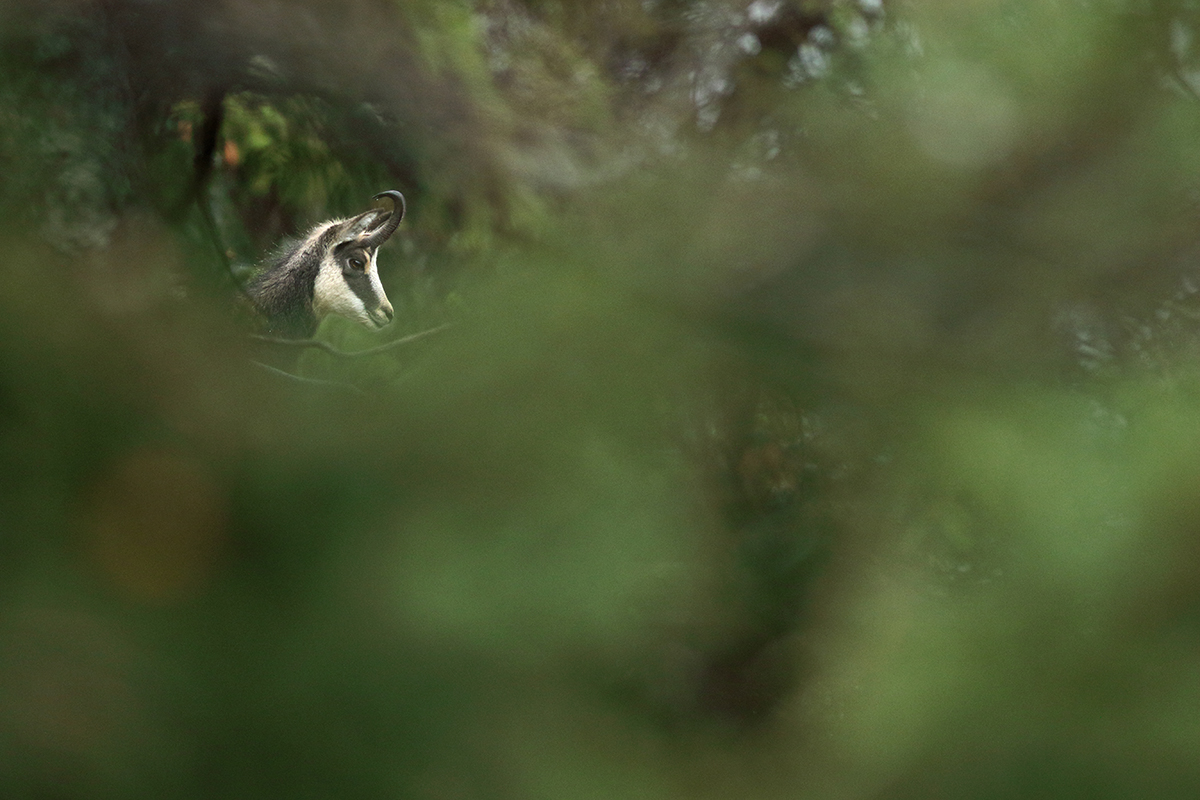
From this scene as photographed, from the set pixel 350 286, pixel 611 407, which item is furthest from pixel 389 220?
pixel 611 407

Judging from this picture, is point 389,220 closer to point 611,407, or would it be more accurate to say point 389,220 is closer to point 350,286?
point 350,286

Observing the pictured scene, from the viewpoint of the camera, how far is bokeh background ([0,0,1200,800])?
1.47 feet

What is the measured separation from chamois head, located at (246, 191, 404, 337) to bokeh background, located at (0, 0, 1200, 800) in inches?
0.6

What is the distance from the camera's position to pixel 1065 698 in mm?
578

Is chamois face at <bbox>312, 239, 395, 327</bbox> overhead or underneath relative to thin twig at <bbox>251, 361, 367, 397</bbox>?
overhead

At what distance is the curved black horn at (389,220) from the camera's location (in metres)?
0.46

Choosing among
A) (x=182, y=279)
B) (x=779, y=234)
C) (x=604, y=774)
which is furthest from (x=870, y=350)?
(x=182, y=279)

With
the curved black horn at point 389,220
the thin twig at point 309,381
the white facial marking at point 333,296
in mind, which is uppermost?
the curved black horn at point 389,220

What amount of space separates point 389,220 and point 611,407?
0.18m

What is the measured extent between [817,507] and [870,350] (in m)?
0.15

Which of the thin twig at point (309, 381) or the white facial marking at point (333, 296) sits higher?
the white facial marking at point (333, 296)

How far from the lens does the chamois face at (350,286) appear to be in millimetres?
437

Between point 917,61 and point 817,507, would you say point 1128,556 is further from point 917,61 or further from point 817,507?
point 917,61

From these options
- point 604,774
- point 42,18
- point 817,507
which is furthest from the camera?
point 817,507
